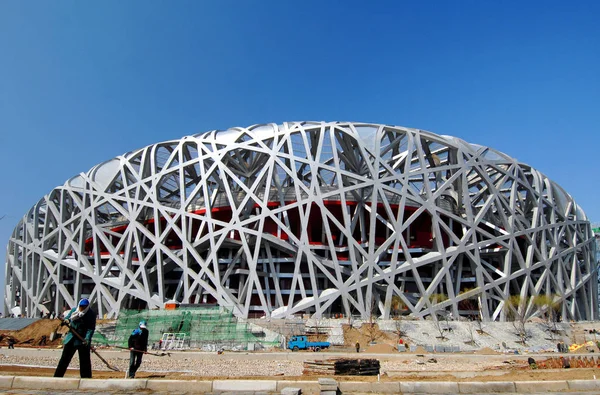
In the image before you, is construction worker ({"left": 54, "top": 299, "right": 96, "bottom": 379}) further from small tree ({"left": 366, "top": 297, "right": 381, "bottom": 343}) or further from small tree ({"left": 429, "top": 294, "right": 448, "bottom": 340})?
small tree ({"left": 429, "top": 294, "right": 448, "bottom": 340})

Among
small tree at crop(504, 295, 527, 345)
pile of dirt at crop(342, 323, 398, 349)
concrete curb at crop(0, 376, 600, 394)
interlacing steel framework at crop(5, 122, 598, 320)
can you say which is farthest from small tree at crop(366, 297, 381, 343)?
concrete curb at crop(0, 376, 600, 394)

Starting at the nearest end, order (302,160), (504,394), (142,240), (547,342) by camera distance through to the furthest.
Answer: (504,394) < (547,342) < (302,160) < (142,240)

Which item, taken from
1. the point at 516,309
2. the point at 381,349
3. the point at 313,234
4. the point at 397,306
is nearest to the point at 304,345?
the point at 381,349

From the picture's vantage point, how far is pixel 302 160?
3653 centimetres

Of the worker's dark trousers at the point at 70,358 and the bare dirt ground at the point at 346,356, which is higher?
the worker's dark trousers at the point at 70,358

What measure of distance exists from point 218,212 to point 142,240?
7692 millimetres

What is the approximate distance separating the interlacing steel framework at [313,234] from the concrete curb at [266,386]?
2602 cm

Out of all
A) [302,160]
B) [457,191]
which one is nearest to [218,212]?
[302,160]

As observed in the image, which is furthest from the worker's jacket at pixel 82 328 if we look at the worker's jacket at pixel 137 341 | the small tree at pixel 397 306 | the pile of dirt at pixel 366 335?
the small tree at pixel 397 306

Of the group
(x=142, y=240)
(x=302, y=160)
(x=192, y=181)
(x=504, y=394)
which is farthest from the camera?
(x=192, y=181)

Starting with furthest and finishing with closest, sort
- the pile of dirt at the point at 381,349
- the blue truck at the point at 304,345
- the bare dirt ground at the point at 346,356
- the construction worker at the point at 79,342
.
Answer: the blue truck at the point at 304,345 → the pile of dirt at the point at 381,349 → the bare dirt ground at the point at 346,356 → the construction worker at the point at 79,342

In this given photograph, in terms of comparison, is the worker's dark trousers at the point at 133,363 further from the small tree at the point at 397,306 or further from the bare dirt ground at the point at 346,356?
the small tree at the point at 397,306

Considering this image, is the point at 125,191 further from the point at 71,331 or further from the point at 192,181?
the point at 71,331

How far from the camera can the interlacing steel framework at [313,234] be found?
1411 inches
